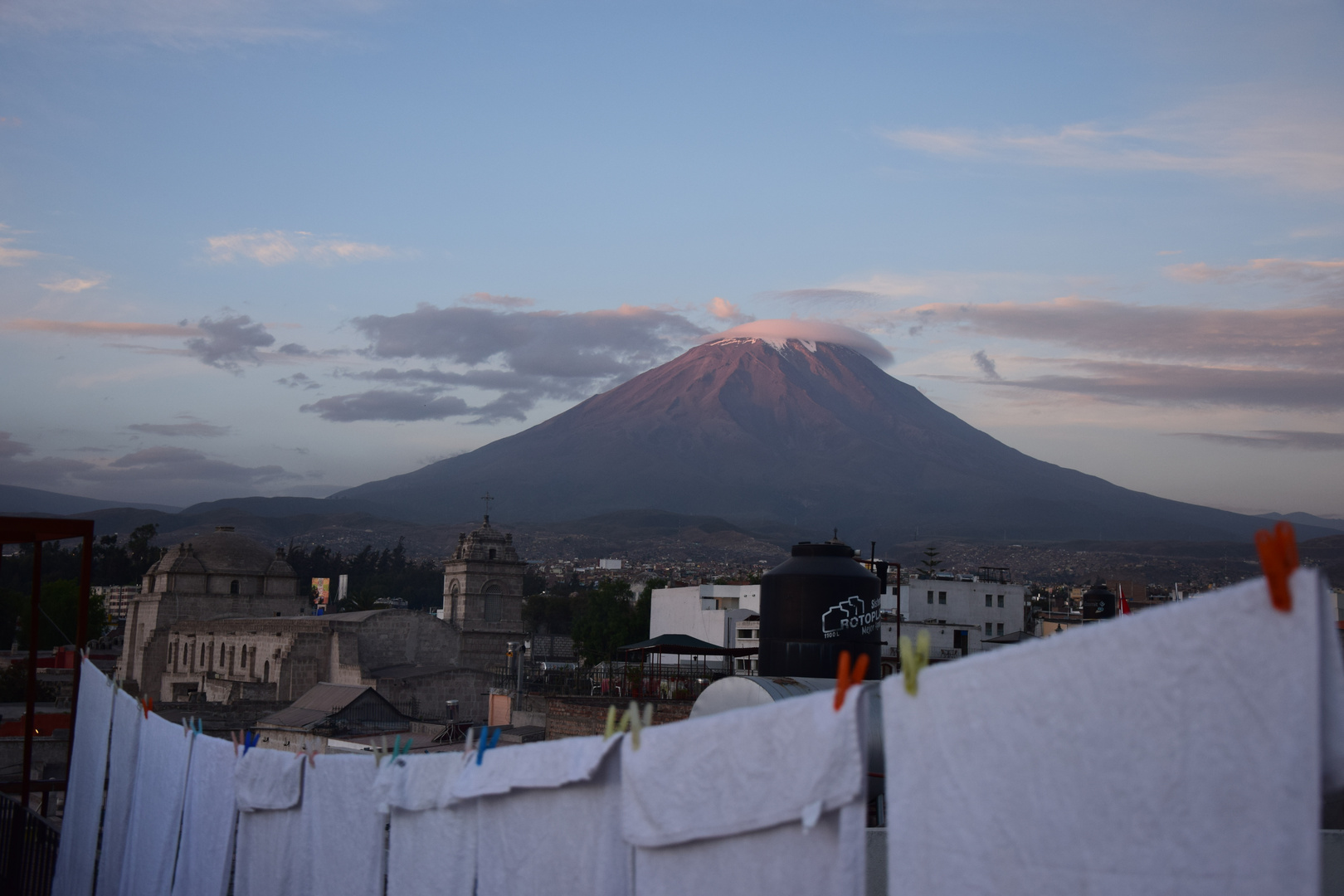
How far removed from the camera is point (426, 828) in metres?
6.19

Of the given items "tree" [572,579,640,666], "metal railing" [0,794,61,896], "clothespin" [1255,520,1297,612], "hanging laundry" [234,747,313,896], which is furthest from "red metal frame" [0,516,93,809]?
"tree" [572,579,640,666]

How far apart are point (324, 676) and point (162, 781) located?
41.0m

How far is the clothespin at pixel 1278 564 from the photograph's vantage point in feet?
10.2

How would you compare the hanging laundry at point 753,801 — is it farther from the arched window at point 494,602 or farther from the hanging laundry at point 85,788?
the arched window at point 494,602

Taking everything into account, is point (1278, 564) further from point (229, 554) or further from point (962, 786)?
point (229, 554)

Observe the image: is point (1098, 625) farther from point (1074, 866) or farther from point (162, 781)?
point (162, 781)

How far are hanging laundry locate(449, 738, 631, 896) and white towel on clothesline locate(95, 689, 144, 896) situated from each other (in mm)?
4617

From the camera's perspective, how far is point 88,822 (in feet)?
31.6

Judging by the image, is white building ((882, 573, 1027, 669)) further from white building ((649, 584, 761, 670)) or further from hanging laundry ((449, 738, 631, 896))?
hanging laundry ((449, 738, 631, 896))

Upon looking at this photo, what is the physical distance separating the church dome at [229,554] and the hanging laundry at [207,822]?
186 feet

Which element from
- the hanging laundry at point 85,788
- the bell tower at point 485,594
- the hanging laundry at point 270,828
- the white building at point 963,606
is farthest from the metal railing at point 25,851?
the white building at point 963,606

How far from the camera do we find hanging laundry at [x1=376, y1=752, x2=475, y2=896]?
600 cm

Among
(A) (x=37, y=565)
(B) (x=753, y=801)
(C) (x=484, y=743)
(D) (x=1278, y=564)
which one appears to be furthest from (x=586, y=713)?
(D) (x=1278, y=564)

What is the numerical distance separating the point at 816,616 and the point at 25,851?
11.7 m
